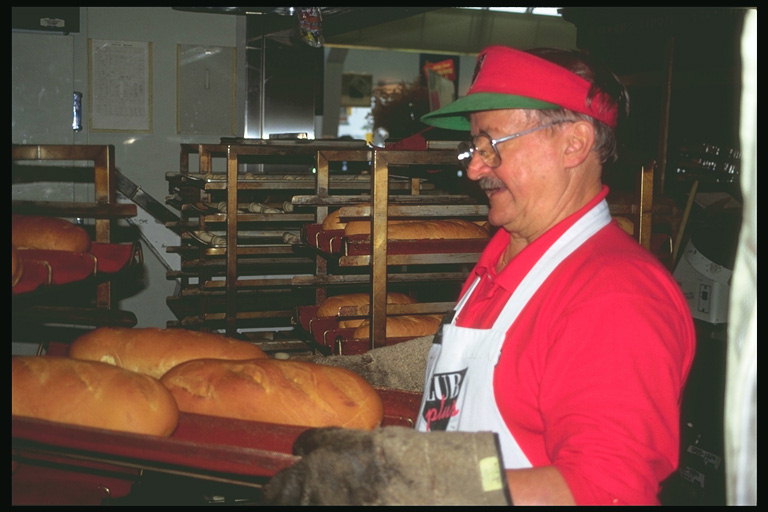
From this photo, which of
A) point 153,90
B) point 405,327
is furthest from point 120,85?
point 405,327

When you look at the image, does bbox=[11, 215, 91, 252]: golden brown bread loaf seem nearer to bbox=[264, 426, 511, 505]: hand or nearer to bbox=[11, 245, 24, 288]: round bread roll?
bbox=[11, 245, 24, 288]: round bread roll

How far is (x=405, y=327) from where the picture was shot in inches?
127

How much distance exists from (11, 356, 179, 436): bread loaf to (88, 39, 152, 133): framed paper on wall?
467cm

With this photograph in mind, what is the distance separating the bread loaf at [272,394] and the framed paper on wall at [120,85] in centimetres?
451

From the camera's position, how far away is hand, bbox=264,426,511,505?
3.64 ft

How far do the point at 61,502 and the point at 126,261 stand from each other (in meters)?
0.47

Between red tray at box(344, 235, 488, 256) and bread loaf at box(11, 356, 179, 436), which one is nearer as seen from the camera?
bread loaf at box(11, 356, 179, 436)

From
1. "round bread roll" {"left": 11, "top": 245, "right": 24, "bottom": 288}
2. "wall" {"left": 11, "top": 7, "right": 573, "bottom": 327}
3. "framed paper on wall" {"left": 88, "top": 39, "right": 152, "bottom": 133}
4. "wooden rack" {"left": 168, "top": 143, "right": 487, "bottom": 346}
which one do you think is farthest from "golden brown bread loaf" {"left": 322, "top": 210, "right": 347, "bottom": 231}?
"framed paper on wall" {"left": 88, "top": 39, "right": 152, "bottom": 133}

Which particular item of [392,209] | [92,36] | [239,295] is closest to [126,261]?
[392,209]

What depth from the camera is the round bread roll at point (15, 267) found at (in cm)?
119

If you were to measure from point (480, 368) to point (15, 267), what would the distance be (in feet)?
2.89

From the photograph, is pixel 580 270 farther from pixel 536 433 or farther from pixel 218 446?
pixel 218 446

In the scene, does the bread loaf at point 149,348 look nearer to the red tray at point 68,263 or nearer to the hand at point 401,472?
the red tray at point 68,263

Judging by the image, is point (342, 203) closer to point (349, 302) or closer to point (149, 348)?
point (349, 302)
